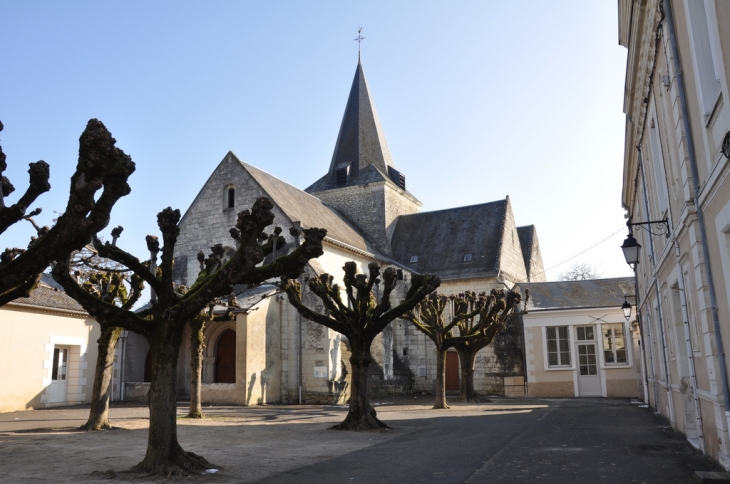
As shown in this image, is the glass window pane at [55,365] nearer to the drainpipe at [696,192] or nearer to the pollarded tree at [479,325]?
the pollarded tree at [479,325]

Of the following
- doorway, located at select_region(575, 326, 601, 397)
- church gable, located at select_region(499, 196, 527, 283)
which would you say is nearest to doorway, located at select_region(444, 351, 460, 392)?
church gable, located at select_region(499, 196, 527, 283)

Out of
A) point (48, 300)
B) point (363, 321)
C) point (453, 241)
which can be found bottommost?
point (363, 321)

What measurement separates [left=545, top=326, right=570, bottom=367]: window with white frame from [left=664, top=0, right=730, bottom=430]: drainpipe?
19.3m

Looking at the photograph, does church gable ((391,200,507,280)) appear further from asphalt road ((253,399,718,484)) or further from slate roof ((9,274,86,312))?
asphalt road ((253,399,718,484))

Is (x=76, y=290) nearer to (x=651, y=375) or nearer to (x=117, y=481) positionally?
(x=117, y=481)

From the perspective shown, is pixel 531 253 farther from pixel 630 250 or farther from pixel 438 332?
pixel 630 250

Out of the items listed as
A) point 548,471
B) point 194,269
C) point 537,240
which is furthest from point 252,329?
point 537,240

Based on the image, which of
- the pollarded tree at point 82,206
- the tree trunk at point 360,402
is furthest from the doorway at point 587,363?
the pollarded tree at point 82,206

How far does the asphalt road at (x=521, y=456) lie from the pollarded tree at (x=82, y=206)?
10.4ft

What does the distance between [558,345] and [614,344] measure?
6.86ft

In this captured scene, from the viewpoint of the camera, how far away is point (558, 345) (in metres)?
25.0

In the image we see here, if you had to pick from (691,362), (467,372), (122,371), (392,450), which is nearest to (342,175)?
(467,372)

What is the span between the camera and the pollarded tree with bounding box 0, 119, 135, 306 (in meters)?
5.91

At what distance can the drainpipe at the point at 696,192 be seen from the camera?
6.03 metres
